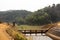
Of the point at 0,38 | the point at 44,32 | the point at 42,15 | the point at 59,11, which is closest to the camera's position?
the point at 0,38

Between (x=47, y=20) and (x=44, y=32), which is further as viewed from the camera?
(x=47, y=20)

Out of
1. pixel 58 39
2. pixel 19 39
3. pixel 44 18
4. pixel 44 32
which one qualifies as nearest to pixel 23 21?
pixel 44 18

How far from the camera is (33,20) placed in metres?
76.5

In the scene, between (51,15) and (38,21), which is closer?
(38,21)

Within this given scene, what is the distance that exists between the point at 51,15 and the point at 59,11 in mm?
8410

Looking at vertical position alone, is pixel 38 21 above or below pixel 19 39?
below

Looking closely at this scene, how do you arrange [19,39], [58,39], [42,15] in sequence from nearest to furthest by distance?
1. [19,39]
2. [58,39]
3. [42,15]

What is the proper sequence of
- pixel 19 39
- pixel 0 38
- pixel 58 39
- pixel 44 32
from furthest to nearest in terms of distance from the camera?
pixel 44 32 → pixel 58 39 → pixel 19 39 → pixel 0 38

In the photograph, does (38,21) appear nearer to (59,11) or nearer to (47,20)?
(47,20)

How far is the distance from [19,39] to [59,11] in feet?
219

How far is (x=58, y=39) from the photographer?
29.6m

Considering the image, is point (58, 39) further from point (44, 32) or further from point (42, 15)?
point (42, 15)

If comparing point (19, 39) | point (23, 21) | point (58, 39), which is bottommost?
point (23, 21)

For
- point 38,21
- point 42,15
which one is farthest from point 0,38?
point 42,15
